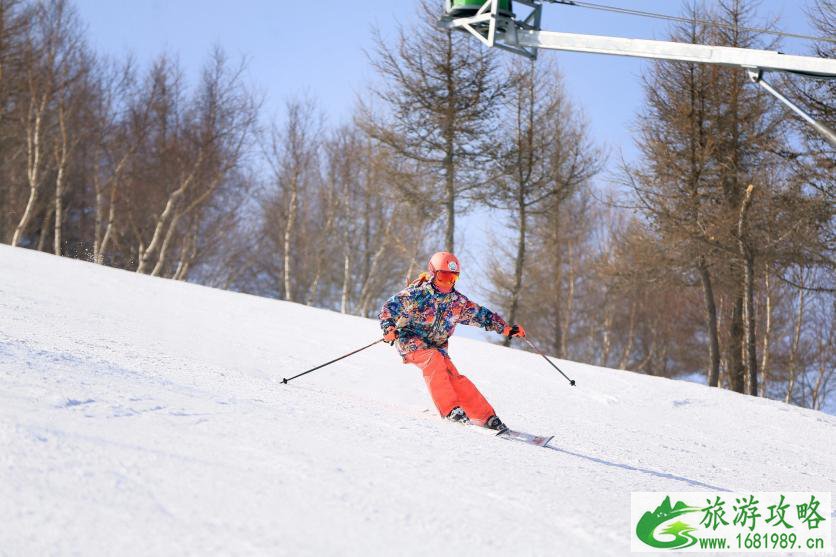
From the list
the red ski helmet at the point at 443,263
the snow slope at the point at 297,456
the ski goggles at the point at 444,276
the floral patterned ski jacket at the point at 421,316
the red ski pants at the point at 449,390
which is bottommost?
the snow slope at the point at 297,456

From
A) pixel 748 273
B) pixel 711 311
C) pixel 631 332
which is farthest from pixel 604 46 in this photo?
pixel 631 332

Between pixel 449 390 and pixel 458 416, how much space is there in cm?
23

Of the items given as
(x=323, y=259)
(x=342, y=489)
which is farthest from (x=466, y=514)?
(x=323, y=259)

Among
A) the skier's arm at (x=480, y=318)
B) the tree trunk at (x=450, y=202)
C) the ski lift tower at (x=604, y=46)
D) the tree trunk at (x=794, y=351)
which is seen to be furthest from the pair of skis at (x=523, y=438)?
the tree trunk at (x=794, y=351)

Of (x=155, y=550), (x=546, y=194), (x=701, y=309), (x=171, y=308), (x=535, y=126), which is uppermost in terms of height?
(x=535, y=126)

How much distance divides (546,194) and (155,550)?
17326 millimetres

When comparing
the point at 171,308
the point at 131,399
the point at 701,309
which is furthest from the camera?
the point at 701,309

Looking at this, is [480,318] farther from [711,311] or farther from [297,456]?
[711,311]

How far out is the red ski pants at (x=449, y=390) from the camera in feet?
18.9

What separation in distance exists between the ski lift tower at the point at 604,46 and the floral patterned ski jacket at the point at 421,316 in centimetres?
281

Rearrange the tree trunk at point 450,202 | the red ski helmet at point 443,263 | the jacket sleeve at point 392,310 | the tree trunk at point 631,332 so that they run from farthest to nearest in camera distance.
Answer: the tree trunk at point 631,332, the tree trunk at point 450,202, the red ski helmet at point 443,263, the jacket sleeve at point 392,310

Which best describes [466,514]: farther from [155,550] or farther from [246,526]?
[155,550]

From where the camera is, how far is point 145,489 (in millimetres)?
2846

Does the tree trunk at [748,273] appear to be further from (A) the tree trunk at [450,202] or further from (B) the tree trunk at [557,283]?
(B) the tree trunk at [557,283]
